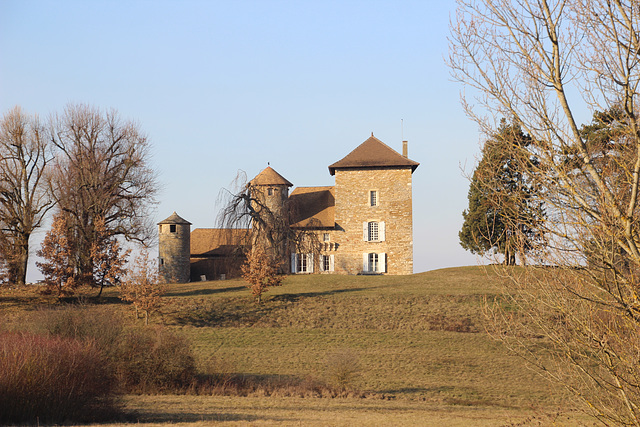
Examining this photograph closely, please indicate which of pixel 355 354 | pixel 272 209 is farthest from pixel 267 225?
pixel 355 354

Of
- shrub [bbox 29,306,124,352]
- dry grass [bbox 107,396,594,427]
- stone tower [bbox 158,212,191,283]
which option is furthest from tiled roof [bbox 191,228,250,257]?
dry grass [bbox 107,396,594,427]

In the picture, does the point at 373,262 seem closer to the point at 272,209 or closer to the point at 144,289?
the point at 272,209

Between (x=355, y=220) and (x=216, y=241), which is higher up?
(x=355, y=220)

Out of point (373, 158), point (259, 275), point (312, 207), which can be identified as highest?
point (373, 158)

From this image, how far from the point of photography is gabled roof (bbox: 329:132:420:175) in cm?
4216

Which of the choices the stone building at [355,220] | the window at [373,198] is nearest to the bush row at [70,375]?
the stone building at [355,220]

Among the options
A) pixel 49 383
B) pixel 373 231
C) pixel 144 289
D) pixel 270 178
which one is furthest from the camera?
pixel 270 178

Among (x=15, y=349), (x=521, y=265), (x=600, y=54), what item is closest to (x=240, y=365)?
(x=15, y=349)

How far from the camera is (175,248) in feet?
135

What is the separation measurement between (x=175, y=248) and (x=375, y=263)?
1343 cm

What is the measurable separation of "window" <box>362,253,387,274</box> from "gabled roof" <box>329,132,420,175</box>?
6175 mm

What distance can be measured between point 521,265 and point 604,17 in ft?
9.23

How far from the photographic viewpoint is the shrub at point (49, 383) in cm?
1103

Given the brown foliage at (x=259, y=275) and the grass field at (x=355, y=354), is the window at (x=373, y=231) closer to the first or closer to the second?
the grass field at (x=355, y=354)
